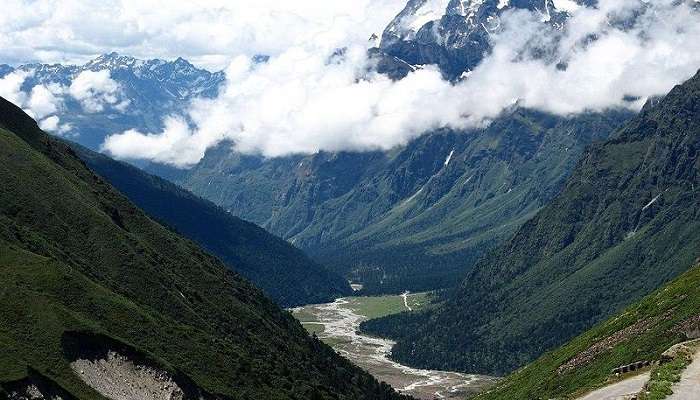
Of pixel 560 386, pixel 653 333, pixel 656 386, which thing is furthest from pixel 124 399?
pixel 656 386

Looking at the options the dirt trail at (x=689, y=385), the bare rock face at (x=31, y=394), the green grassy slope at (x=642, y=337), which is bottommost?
the dirt trail at (x=689, y=385)

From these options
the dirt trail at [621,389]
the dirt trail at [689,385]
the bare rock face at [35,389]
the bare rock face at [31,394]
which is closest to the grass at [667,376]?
the dirt trail at [689,385]

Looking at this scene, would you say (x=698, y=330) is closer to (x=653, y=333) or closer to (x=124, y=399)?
(x=653, y=333)

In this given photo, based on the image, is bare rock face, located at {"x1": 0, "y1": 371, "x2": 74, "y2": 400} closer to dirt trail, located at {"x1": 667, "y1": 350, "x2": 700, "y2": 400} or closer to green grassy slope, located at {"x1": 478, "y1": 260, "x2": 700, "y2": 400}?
green grassy slope, located at {"x1": 478, "y1": 260, "x2": 700, "y2": 400}

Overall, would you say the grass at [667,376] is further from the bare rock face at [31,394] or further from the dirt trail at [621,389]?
the bare rock face at [31,394]

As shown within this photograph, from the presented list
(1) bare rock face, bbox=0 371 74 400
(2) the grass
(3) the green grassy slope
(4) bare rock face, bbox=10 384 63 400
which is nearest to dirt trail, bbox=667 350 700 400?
(2) the grass

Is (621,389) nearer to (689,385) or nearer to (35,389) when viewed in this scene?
(689,385)
